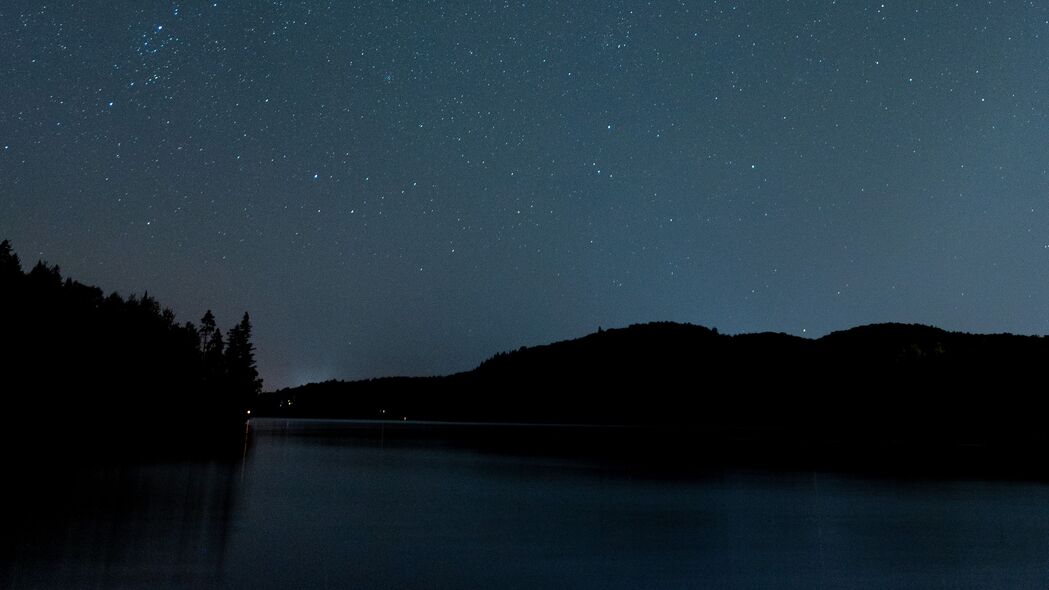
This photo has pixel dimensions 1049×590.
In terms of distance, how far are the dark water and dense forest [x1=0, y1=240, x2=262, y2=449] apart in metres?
27.1

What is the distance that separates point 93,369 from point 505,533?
242ft

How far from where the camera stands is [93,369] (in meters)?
79.1

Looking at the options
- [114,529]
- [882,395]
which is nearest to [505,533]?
[114,529]

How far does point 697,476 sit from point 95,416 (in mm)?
65182

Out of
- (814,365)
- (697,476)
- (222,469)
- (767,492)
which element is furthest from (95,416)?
(814,365)

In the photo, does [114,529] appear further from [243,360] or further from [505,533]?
[243,360]

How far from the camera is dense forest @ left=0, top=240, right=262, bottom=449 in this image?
64188 millimetres

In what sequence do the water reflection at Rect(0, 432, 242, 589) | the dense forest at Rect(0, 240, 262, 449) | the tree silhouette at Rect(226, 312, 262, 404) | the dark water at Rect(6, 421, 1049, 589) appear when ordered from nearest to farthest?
the water reflection at Rect(0, 432, 242, 589) → the dark water at Rect(6, 421, 1049, 589) → the dense forest at Rect(0, 240, 262, 449) → the tree silhouette at Rect(226, 312, 262, 404)

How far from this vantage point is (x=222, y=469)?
34250mm

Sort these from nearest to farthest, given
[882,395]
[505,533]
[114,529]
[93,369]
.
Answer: [114,529] < [505,533] < [93,369] < [882,395]

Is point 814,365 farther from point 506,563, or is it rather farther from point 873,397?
point 506,563

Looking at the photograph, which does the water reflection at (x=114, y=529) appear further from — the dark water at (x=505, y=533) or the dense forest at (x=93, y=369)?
the dense forest at (x=93, y=369)

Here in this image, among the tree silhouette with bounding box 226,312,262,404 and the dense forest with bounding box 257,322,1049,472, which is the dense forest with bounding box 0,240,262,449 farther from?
the dense forest with bounding box 257,322,1049,472

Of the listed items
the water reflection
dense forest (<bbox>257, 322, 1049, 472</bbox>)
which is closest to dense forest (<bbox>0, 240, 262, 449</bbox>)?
the water reflection
